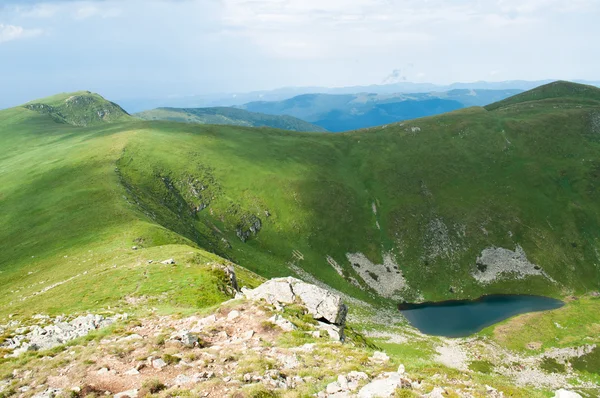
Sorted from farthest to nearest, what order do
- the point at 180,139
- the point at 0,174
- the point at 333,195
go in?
1. the point at 180,139
2. the point at 333,195
3. the point at 0,174

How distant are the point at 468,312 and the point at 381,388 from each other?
95.0 meters

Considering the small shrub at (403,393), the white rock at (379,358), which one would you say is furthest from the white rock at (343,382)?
the white rock at (379,358)

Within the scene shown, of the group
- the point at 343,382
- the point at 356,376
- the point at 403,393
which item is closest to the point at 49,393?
the point at 343,382

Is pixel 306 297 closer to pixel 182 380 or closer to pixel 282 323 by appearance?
pixel 282 323

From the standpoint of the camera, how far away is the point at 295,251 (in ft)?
360

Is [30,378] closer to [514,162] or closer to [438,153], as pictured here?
[438,153]

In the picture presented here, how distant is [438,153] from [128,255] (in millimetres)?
144152

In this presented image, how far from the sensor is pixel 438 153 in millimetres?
157625

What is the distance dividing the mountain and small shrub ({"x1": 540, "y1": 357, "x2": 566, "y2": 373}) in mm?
451

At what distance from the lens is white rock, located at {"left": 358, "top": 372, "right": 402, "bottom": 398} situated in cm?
1434

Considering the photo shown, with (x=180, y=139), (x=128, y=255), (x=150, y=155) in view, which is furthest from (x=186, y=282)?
(x=180, y=139)

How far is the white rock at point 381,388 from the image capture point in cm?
1434

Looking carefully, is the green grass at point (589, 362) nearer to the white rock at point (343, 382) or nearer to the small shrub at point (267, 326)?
the small shrub at point (267, 326)

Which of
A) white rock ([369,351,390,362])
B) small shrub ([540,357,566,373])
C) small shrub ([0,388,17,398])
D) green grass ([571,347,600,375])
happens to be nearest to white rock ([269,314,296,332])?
white rock ([369,351,390,362])
